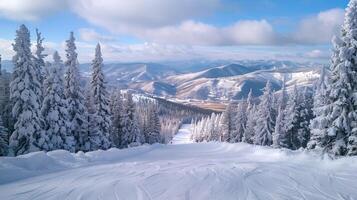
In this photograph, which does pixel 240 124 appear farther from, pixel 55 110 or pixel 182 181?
pixel 182 181

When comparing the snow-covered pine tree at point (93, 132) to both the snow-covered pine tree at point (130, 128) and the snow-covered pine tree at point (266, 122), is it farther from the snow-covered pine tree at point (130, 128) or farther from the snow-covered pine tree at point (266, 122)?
the snow-covered pine tree at point (266, 122)

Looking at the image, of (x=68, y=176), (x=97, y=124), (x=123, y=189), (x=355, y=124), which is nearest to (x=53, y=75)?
(x=97, y=124)

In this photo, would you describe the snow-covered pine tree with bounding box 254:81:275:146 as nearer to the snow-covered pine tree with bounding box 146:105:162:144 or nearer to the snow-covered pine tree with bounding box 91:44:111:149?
the snow-covered pine tree with bounding box 146:105:162:144

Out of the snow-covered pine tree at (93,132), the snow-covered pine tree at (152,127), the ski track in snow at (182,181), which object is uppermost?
the ski track in snow at (182,181)

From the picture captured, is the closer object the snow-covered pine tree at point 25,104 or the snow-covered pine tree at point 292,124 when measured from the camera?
the snow-covered pine tree at point 25,104

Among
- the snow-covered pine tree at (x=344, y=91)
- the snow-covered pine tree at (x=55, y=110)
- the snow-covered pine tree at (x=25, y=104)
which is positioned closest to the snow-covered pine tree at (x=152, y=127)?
the snow-covered pine tree at (x=55, y=110)

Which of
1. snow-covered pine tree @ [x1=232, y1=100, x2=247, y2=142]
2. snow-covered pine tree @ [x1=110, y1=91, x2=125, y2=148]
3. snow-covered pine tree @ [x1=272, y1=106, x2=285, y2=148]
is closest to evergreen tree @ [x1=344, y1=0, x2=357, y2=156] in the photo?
snow-covered pine tree @ [x1=272, y1=106, x2=285, y2=148]
